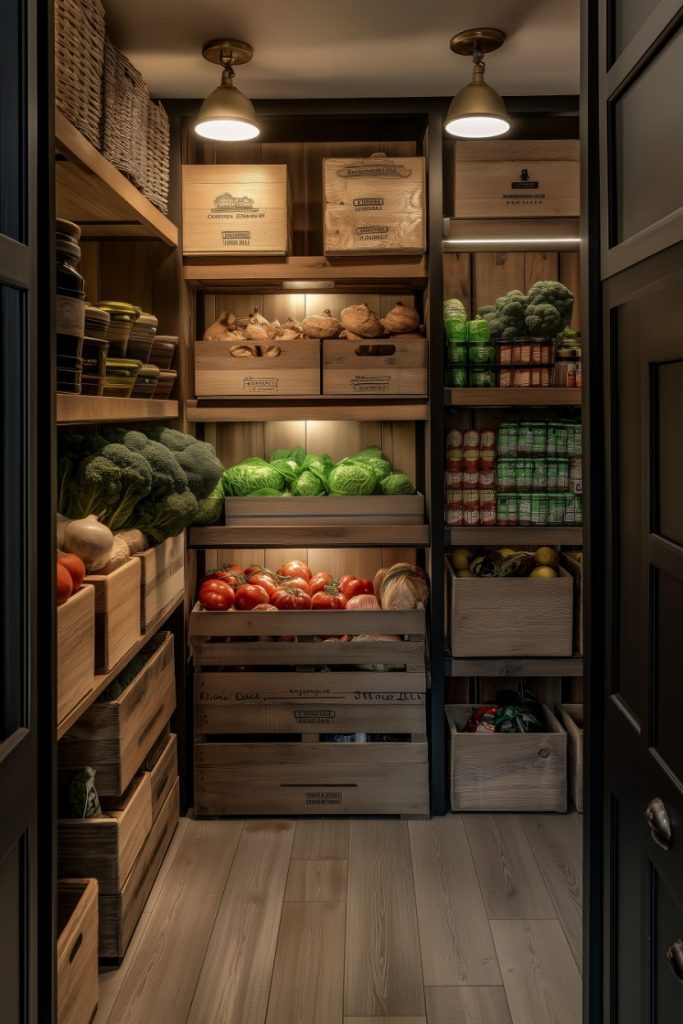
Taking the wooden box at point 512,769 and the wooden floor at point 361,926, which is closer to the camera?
the wooden floor at point 361,926

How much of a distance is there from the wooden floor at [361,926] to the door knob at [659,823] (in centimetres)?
124

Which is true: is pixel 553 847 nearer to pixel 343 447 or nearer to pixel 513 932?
pixel 513 932

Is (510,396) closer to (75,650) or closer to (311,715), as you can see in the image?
(311,715)

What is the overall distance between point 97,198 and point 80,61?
0.48 meters

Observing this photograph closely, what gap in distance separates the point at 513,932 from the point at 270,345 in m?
2.08

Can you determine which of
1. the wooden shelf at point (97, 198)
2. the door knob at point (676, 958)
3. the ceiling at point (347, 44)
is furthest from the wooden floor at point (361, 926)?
the ceiling at point (347, 44)

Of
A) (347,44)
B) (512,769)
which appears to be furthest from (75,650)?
(347,44)

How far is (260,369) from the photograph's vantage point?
3.56 m

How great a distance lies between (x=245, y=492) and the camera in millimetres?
3658

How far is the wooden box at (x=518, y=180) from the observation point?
3447 millimetres

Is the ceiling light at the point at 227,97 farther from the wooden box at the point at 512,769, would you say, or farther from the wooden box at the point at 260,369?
the wooden box at the point at 512,769

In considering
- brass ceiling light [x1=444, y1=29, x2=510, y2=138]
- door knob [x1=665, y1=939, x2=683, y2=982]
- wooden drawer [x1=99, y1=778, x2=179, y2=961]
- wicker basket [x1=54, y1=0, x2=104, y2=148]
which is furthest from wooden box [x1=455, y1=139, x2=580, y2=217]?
door knob [x1=665, y1=939, x2=683, y2=982]

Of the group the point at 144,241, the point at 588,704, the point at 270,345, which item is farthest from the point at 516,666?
the point at 144,241

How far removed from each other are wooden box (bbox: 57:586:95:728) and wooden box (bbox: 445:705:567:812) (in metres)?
1.61
